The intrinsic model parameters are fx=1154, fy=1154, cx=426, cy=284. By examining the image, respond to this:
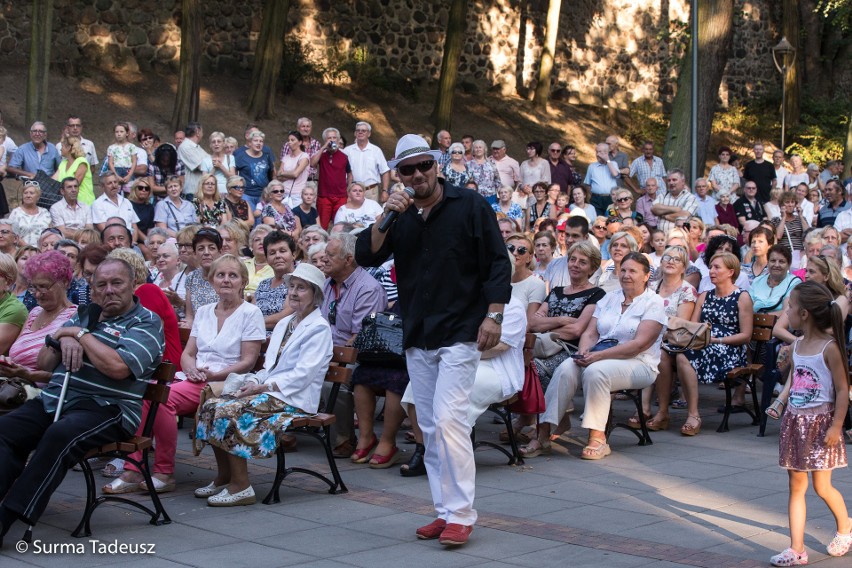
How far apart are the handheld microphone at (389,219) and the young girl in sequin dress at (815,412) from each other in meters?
1.97

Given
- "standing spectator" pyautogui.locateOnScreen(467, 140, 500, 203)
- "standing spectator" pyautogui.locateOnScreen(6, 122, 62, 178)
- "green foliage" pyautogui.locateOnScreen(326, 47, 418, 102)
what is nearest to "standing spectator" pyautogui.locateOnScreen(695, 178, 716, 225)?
"standing spectator" pyautogui.locateOnScreen(467, 140, 500, 203)

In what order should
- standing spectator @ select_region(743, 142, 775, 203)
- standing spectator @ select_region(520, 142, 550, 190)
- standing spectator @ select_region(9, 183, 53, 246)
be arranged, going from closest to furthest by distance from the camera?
standing spectator @ select_region(9, 183, 53, 246) → standing spectator @ select_region(520, 142, 550, 190) → standing spectator @ select_region(743, 142, 775, 203)

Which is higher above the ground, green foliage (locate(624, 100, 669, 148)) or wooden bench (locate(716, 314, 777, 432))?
green foliage (locate(624, 100, 669, 148))

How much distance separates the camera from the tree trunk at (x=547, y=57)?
95.0ft

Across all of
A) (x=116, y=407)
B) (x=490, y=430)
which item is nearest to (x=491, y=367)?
(x=490, y=430)

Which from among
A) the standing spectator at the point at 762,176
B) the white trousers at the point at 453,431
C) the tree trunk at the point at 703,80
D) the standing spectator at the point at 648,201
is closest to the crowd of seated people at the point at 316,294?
the standing spectator at the point at 648,201

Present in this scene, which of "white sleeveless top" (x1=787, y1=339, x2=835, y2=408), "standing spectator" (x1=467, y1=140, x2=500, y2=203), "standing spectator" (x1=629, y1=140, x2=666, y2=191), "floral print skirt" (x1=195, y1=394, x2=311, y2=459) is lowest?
"floral print skirt" (x1=195, y1=394, x2=311, y2=459)

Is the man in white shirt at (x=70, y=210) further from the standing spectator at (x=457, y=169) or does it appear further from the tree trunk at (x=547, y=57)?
the tree trunk at (x=547, y=57)

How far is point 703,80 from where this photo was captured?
59.7 ft

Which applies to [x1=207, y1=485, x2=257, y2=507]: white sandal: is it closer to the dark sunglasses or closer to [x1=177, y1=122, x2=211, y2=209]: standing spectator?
the dark sunglasses

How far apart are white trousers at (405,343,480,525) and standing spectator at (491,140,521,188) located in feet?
39.5

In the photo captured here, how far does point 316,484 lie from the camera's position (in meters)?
7.10

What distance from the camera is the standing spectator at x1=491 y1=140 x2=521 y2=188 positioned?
17.8m

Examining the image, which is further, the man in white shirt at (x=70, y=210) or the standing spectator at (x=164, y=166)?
the standing spectator at (x=164, y=166)
